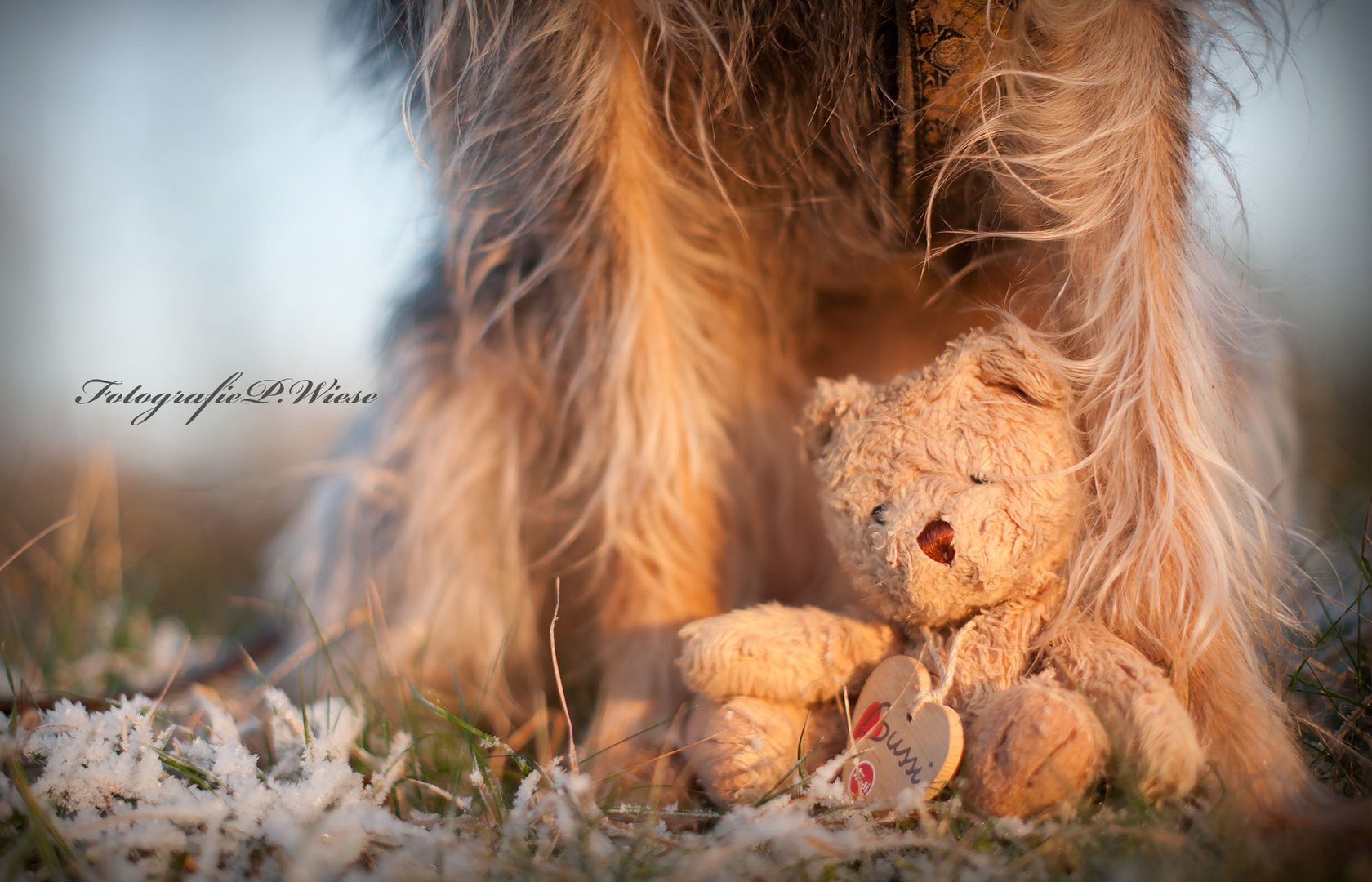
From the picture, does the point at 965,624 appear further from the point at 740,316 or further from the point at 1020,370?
the point at 740,316

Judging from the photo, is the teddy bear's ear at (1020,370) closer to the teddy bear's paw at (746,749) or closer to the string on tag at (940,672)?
the string on tag at (940,672)

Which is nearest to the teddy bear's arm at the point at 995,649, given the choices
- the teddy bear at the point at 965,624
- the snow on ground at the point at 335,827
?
the teddy bear at the point at 965,624

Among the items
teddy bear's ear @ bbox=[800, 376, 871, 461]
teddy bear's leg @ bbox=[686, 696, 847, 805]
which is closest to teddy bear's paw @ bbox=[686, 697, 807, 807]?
teddy bear's leg @ bbox=[686, 696, 847, 805]

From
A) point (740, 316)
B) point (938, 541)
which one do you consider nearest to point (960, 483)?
point (938, 541)

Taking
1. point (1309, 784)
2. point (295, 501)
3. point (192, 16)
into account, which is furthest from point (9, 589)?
point (1309, 784)

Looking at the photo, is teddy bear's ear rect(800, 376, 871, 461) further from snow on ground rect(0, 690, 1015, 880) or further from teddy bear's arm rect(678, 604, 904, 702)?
snow on ground rect(0, 690, 1015, 880)

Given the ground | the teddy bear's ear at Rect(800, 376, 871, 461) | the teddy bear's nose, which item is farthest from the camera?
the teddy bear's ear at Rect(800, 376, 871, 461)

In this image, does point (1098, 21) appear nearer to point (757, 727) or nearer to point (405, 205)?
point (757, 727)
